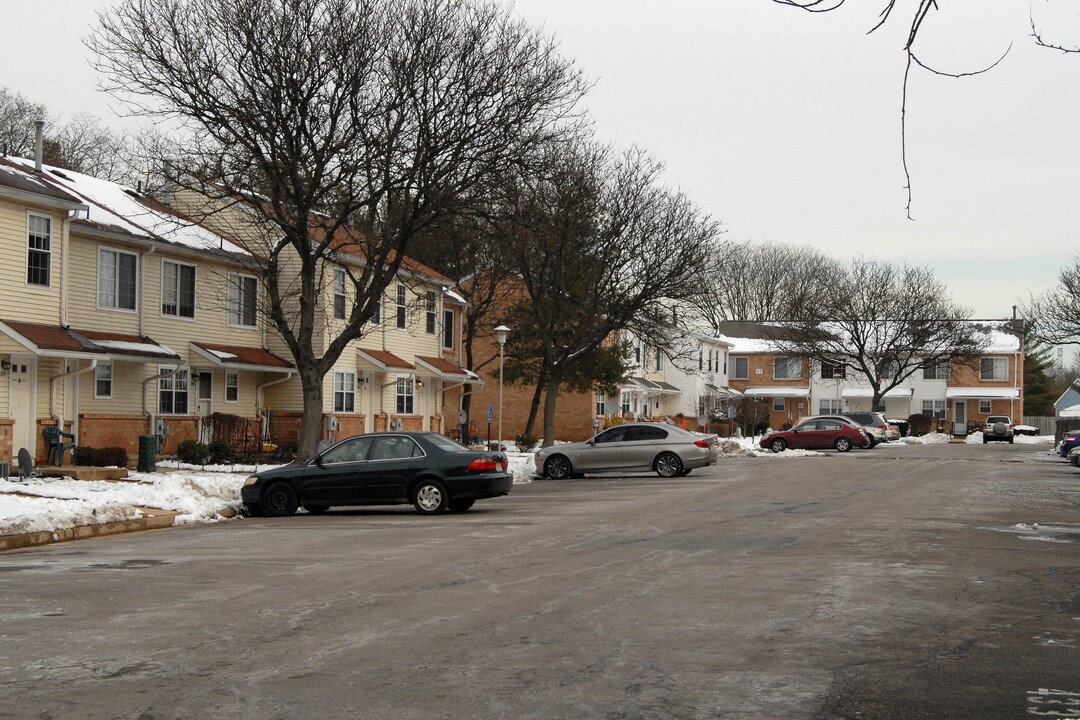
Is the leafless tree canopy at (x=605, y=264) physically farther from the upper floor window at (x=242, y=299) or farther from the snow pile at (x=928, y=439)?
the snow pile at (x=928, y=439)

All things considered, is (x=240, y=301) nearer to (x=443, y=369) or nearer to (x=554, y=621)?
(x=443, y=369)

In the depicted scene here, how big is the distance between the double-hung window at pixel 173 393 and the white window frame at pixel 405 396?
10278 millimetres

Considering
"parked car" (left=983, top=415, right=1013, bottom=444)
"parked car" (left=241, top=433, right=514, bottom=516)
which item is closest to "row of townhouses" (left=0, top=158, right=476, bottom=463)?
"parked car" (left=241, top=433, right=514, bottom=516)

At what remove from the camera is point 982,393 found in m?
84.1

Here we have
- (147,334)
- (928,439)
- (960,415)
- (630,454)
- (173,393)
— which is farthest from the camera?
(960,415)

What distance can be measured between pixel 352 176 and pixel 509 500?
9634mm

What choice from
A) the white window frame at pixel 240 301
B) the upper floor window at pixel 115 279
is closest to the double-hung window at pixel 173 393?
the upper floor window at pixel 115 279

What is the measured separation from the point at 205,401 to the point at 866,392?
61317 mm

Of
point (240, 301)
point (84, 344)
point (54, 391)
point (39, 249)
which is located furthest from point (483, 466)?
point (240, 301)

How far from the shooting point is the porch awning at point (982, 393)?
83688mm

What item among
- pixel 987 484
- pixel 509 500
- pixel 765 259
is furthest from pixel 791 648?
pixel 765 259

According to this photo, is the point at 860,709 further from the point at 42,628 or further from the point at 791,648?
the point at 42,628

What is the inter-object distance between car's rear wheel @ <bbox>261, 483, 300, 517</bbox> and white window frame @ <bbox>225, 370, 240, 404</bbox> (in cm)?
1638

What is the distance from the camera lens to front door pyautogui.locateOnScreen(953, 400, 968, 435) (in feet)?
278
